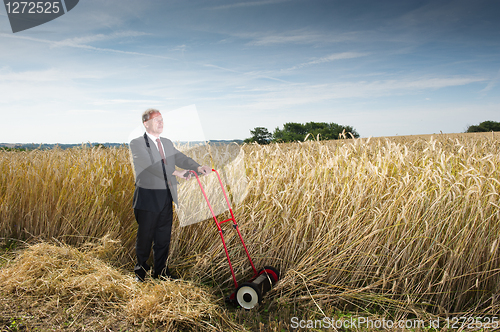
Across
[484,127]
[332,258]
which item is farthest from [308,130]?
[332,258]

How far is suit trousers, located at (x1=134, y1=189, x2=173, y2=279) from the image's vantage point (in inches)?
122

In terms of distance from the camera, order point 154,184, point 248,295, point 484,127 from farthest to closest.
→ point 484,127 < point 154,184 < point 248,295

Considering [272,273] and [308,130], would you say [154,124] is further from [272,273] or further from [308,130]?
[308,130]

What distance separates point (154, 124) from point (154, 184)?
591 millimetres

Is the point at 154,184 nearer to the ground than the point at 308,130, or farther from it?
nearer to the ground

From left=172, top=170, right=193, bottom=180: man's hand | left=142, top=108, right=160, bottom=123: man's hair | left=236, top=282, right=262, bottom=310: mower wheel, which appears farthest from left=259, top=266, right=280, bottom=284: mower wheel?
left=142, top=108, right=160, bottom=123: man's hair

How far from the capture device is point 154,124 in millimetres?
3029

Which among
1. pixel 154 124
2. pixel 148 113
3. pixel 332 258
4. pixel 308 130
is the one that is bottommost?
pixel 332 258

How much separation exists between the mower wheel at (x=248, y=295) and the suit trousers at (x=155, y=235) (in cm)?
90

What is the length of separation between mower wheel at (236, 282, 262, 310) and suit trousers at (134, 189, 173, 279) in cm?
90

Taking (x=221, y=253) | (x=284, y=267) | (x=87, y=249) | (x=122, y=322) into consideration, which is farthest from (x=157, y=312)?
(x=87, y=249)

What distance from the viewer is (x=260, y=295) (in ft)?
8.96

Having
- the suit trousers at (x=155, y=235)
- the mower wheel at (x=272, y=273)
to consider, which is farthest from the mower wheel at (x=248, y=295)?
the suit trousers at (x=155, y=235)

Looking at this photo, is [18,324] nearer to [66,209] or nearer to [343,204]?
[66,209]
